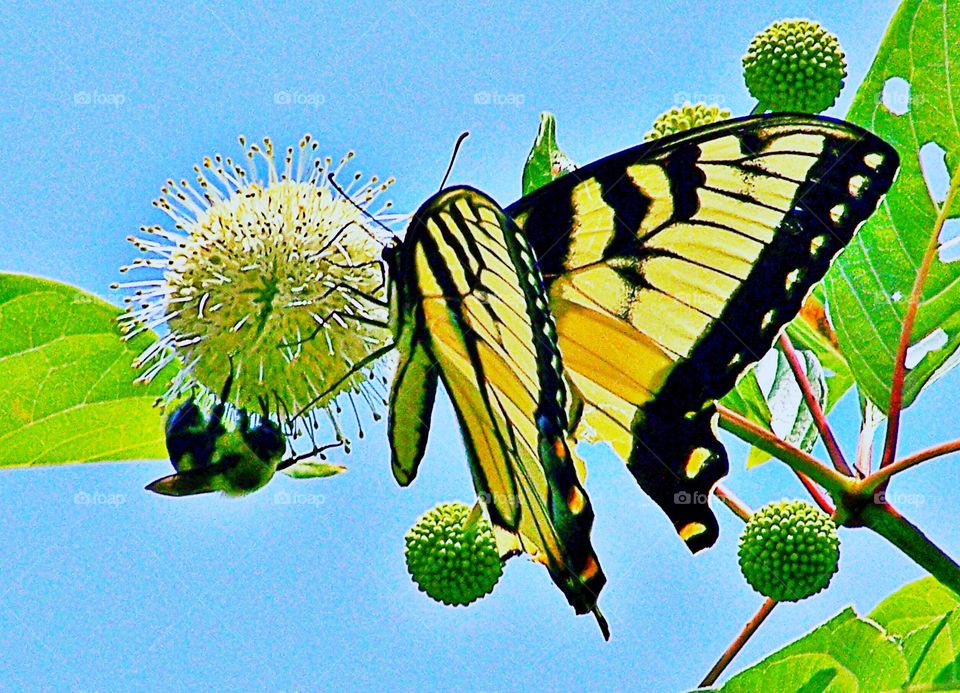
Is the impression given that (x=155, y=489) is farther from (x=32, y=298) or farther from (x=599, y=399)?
(x=599, y=399)

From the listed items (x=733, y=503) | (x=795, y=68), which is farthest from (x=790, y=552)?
(x=795, y=68)

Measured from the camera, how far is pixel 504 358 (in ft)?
8.49

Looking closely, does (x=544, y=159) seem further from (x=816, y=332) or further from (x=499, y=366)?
(x=816, y=332)

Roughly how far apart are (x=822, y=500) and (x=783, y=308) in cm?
43

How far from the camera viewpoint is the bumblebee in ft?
8.55

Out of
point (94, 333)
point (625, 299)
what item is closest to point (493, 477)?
point (625, 299)

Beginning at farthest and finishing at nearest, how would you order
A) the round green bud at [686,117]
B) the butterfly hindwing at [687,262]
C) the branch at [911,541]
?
the round green bud at [686,117] → the butterfly hindwing at [687,262] → the branch at [911,541]

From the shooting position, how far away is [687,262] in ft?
8.51

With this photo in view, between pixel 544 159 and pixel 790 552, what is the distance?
3.61ft

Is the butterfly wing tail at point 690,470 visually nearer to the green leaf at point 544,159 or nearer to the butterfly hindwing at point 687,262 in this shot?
the butterfly hindwing at point 687,262

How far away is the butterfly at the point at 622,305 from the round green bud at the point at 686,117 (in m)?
0.26

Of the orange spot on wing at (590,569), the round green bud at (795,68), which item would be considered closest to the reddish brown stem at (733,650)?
the orange spot on wing at (590,569)

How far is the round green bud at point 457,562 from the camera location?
2762mm

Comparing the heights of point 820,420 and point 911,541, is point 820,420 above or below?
above
